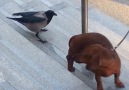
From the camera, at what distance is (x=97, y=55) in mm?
2670

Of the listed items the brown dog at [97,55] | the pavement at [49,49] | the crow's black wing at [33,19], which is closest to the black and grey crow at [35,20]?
the crow's black wing at [33,19]

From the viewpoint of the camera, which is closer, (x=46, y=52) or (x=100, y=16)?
(x=46, y=52)

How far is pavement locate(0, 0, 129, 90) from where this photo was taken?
3.06 metres

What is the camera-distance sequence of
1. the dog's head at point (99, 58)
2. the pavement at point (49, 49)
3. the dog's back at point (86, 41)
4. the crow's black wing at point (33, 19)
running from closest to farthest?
1. the dog's head at point (99, 58)
2. the dog's back at point (86, 41)
3. the pavement at point (49, 49)
4. the crow's black wing at point (33, 19)

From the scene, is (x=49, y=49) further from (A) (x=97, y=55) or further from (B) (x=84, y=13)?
(A) (x=97, y=55)

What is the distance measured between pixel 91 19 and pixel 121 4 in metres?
0.42

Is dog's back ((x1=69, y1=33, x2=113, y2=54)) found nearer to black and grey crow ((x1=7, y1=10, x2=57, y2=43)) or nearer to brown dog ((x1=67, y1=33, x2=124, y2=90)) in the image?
brown dog ((x1=67, y1=33, x2=124, y2=90))

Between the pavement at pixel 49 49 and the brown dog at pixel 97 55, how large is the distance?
9.1 inches

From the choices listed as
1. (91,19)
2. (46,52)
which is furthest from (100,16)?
(46,52)

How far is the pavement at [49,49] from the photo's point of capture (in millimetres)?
3057

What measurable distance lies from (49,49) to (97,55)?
862 millimetres

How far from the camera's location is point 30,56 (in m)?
3.34

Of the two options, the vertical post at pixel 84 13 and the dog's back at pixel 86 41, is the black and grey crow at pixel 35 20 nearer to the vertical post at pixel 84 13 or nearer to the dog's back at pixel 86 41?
the vertical post at pixel 84 13

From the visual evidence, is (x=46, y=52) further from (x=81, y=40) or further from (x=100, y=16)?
(x=100, y=16)
